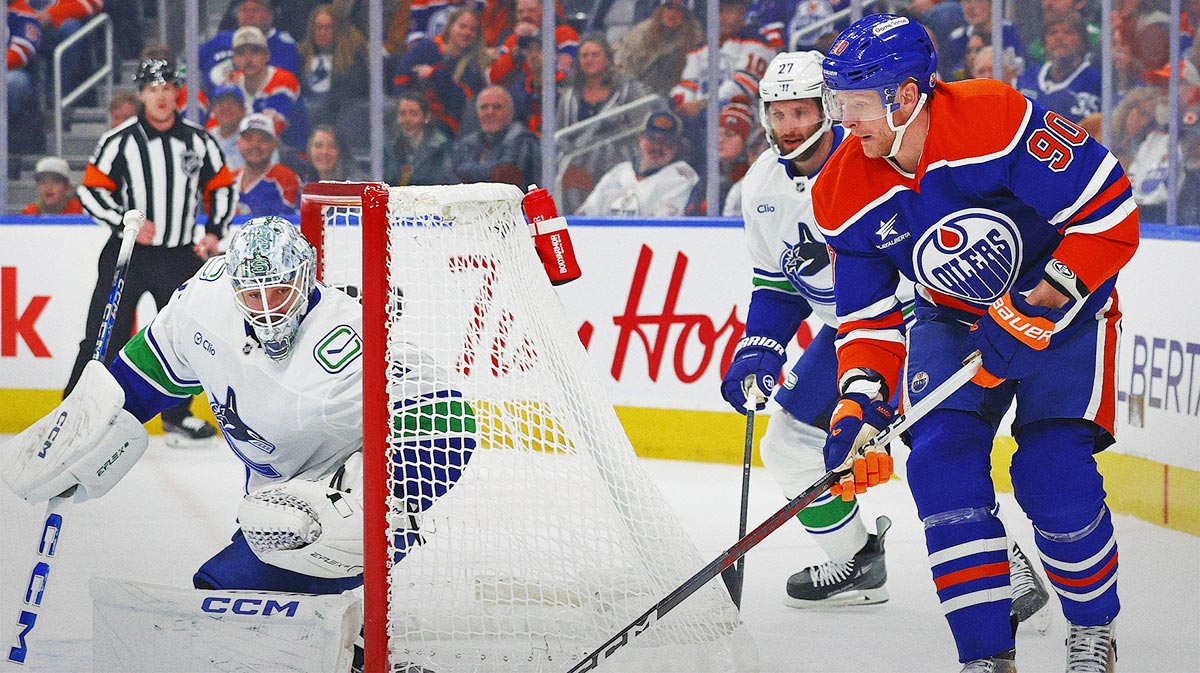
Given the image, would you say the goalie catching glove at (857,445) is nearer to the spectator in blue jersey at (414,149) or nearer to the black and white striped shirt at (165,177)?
the black and white striped shirt at (165,177)

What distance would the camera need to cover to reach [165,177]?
5266mm

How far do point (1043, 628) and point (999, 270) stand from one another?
3.44 ft

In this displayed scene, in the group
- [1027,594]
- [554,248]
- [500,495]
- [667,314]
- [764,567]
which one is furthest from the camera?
[667,314]

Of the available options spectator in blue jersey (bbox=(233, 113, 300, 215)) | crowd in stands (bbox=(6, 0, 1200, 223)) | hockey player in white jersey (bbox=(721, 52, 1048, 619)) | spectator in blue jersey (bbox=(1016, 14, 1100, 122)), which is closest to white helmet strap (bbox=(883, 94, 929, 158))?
hockey player in white jersey (bbox=(721, 52, 1048, 619))

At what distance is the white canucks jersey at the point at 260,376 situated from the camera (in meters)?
2.62

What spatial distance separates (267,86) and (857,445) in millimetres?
4174

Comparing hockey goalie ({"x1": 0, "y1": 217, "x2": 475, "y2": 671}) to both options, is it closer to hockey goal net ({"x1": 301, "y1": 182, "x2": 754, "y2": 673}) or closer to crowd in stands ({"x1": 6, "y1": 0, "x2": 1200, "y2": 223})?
hockey goal net ({"x1": 301, "y1": 182, "x2": 754, "y2": 673})

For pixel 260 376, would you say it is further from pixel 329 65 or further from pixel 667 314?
pixel 329 65

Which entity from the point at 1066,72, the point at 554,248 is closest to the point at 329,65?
the point at 1066,72

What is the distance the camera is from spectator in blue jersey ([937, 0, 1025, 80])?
538cm

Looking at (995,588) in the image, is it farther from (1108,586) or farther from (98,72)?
(98,72)

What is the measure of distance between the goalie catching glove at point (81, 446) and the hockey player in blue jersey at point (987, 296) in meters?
1.23

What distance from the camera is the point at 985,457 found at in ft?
7.39

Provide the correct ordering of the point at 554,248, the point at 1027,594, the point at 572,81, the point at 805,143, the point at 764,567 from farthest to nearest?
the point at 572,81 → the point at 764,567 → the point at 805,143 → the point at 1027,594 → the point at 554,248
